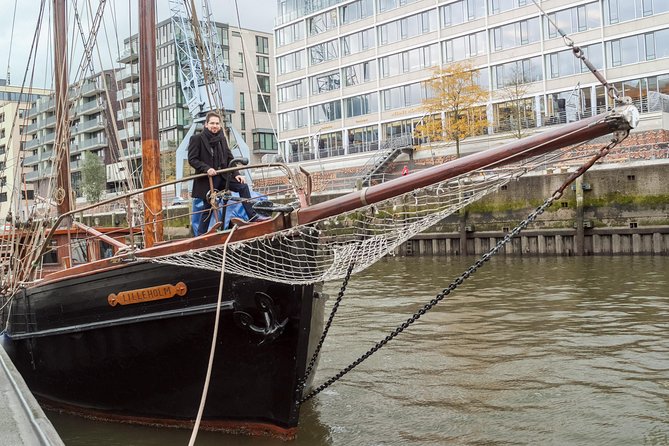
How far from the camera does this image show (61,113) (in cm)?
1062

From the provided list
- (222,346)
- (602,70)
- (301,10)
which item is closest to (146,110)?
(222,346)

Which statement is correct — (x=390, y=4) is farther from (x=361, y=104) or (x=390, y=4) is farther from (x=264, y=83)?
(x=264, y=83)

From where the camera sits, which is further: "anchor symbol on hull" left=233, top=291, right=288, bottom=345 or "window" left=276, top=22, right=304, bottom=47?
"window" left=276, top=22, right=304, bottom=47

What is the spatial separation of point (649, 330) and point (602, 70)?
36948 millimetres

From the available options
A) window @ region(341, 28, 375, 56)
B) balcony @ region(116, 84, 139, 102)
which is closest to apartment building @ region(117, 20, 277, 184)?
balcony @ region(116, 84, 139, 102)

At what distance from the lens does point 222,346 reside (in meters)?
7.22

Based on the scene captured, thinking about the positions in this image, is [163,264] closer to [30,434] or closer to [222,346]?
[222,346]

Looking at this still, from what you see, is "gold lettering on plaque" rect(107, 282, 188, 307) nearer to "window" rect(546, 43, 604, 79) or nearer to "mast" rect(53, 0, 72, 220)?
"mast" rect(53, 0, 72, 220)

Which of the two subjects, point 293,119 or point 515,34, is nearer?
point 515,34

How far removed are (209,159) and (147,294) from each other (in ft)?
5.54

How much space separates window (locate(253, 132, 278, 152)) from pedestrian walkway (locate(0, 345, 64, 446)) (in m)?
71.1

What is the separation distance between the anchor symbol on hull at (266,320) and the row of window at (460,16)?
127 ft

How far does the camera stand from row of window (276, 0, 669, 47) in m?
43.8

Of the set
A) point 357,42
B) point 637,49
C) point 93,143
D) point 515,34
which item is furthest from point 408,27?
point 93,143
